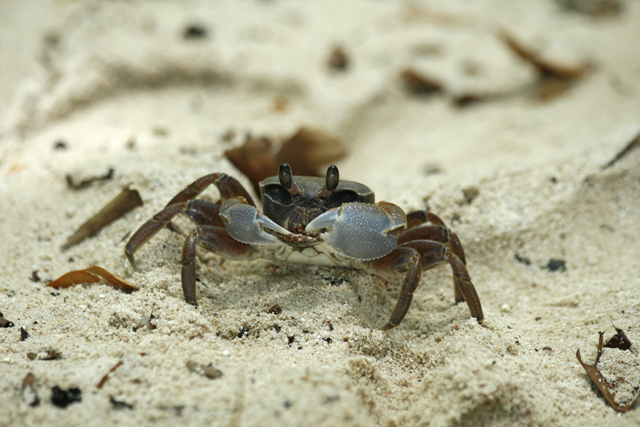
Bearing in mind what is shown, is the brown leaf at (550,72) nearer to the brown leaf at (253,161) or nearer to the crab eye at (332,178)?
the brown leaf at (253,161)

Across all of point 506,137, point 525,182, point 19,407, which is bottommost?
point 506,137

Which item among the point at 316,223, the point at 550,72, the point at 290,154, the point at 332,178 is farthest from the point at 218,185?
the point at 550,72

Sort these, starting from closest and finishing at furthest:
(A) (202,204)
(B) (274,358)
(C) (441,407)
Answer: (C) (441,407) < (B) (274,358) < (A) (202,204)

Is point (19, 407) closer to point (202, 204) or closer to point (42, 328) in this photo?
point (42, 328)

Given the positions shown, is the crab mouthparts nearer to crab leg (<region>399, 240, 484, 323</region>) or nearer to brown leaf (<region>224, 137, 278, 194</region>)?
crab leg (<region>399, 240, 484, 323</region>)

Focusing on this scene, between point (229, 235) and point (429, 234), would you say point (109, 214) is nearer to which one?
point (229, 235)

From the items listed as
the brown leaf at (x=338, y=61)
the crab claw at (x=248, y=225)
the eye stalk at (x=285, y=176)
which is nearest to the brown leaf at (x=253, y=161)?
the eye stalk at (x=285, y=176)

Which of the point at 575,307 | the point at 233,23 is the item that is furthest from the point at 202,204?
the point at 233,23
